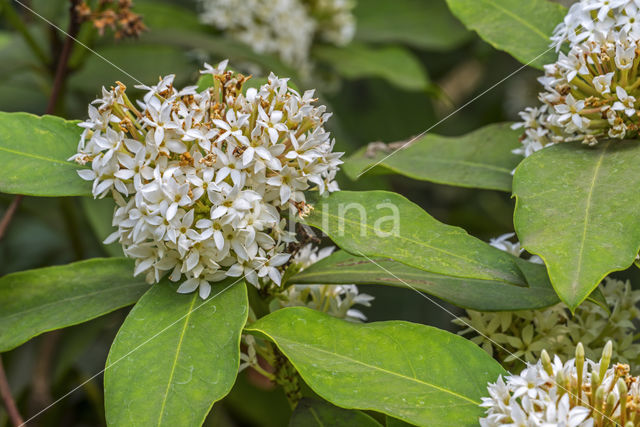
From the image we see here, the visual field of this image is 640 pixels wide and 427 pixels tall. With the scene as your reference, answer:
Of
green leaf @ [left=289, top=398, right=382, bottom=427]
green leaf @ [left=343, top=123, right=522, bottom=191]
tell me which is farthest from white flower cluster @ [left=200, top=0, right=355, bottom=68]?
green leaf @ [left=289, top=398, right=382, bottom=427]

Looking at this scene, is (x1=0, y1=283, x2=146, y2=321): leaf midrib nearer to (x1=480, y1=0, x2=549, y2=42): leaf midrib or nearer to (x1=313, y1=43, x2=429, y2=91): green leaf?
(x1=480, y1=0, x2=549, y2=42): leaf midrib

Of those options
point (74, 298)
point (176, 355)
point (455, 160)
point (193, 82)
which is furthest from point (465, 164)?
point (193, 82)

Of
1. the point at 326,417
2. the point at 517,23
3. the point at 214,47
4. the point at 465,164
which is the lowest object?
the point at 326,417

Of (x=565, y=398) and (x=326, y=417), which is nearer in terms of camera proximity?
(x=565, y=398)

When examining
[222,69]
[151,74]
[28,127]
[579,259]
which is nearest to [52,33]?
[151,74]

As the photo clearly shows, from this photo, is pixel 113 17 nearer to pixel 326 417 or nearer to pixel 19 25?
pixel 19 25

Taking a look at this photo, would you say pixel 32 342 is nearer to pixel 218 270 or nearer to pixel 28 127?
pixel 28 127
